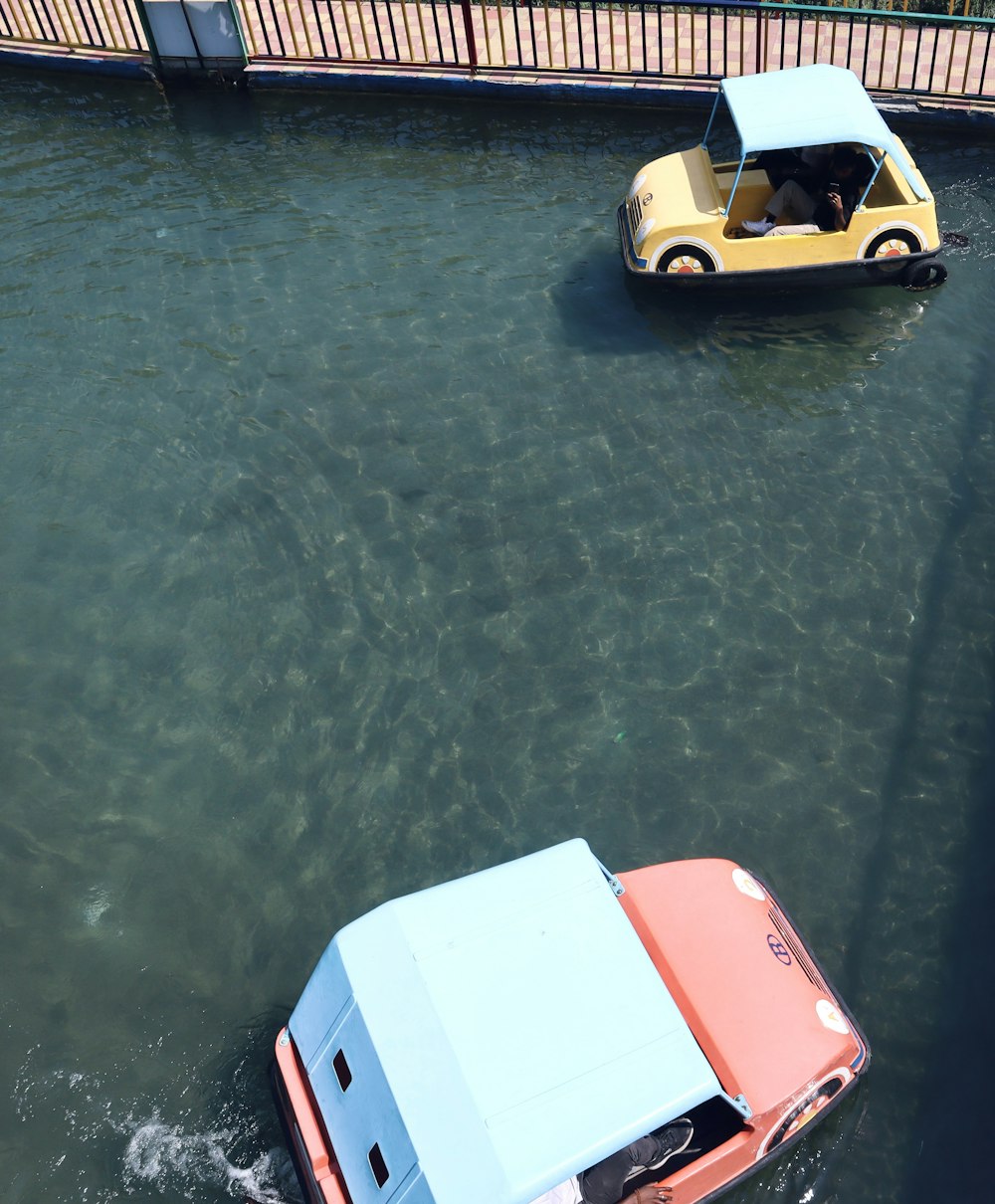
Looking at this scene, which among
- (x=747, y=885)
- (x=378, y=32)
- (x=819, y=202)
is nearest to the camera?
(x=747, y=885)

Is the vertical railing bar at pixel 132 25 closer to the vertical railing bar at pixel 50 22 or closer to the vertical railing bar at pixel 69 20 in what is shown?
the vertical railing bar at pixel 69 20

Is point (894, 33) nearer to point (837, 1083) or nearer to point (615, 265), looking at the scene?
point (615, 265)

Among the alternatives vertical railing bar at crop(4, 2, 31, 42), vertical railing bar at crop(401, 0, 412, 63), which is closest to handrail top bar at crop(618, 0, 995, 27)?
vertical railing bar at crop(401, 0, 412, 63)

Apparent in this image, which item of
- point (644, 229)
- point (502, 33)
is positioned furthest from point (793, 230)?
point (502, 33)

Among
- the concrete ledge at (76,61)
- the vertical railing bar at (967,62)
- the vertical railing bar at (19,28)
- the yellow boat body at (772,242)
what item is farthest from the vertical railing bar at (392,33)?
the vertical railing bar at (967,62)

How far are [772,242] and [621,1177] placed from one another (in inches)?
424

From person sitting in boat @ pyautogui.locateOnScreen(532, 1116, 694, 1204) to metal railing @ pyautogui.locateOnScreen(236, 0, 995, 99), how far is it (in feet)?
51.1

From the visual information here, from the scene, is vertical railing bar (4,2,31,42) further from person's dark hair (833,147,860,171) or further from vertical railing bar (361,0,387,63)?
person's dark hair (833,147,860,171)

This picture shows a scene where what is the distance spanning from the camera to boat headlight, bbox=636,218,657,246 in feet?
42.3

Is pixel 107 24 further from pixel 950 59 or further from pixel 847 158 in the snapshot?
pixel 950 59

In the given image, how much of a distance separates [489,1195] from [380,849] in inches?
149

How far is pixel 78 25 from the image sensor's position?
1845 centimetres

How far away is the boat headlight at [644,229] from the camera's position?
12906 millimetres

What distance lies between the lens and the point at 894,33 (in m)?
17.1
